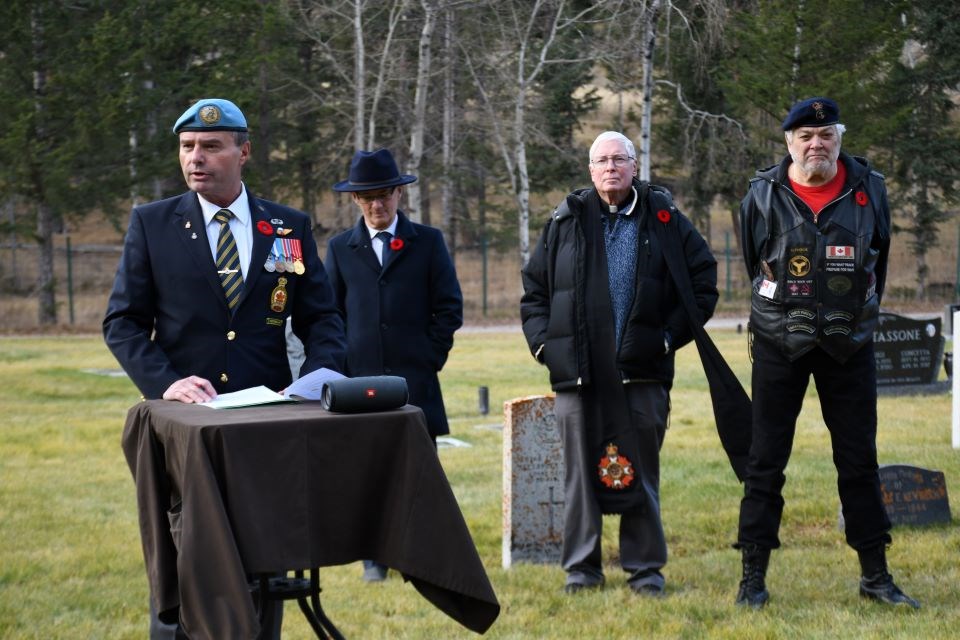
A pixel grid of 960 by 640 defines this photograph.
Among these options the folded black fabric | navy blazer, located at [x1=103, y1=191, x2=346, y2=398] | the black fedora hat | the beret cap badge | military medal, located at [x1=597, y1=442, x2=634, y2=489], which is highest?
the beret cap badge

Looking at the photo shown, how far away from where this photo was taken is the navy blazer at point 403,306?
6762mm

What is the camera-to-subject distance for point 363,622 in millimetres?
5820

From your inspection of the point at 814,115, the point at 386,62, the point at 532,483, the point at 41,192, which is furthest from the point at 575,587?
the point at 41,192

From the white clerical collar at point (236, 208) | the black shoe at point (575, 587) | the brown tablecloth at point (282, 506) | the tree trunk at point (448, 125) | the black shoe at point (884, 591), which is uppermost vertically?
the tree trunk at point (448, 125)

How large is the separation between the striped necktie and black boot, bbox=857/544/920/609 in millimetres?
3275

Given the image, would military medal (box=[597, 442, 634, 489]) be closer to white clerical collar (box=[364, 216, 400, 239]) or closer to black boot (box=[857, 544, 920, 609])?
black boot (box=[857, 544, 920, 609])

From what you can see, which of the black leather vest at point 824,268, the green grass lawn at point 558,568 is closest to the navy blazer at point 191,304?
the green grass lawn at point 558,568

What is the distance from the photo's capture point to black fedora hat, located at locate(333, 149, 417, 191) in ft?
21.7

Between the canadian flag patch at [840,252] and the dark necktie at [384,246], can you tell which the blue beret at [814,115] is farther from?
the dark necktie at [384,246]

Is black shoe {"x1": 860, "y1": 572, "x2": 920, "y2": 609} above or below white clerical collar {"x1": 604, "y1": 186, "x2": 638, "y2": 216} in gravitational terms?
below

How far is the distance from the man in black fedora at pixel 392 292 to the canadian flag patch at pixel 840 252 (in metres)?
2.11

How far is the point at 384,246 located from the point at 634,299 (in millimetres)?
1445

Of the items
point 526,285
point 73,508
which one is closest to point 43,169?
point 73,508

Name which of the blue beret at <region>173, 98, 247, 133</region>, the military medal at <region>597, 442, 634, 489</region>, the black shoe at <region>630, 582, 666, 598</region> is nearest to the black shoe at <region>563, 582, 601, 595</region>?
the black shoe at <region>630, 582, 666, 598</region>
